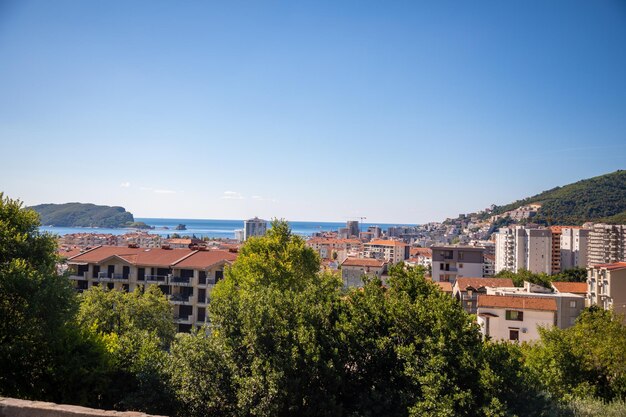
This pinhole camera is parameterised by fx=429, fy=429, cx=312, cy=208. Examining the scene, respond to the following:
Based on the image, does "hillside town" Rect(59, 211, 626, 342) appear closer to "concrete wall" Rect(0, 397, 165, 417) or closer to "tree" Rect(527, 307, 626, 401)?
"tree" Rect(527, 307, 626, 401)

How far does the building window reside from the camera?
33.1 metres

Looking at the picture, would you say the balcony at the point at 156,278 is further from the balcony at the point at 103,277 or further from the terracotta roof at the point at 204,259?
the balcony at the point at 103,277

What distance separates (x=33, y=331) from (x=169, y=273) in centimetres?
2912

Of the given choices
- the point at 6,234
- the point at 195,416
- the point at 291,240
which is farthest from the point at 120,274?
the point at 195,416

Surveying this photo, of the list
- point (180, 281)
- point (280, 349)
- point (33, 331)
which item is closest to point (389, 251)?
point (180, 281)

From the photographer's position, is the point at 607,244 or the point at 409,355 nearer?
the point at 409,355

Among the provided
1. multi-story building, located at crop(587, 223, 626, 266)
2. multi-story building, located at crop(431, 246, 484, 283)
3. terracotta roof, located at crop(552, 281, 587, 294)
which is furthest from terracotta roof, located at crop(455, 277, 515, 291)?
multi-story building, located at crop(587, 223, 626, 266)

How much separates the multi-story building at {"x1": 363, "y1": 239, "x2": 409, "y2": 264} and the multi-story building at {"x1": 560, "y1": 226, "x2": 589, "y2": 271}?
4121 centimetres

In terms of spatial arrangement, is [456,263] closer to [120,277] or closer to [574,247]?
[120,277]

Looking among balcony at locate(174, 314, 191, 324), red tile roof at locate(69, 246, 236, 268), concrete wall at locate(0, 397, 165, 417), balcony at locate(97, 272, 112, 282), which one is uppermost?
concrete wall at locate(0, 397, 165, 417)

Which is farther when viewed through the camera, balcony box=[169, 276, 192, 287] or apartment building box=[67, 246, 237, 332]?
balcony box=[169, 276, 192, 287]

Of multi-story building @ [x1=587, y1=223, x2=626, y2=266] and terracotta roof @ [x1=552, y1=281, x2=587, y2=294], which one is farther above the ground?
multi-story building @ [x1=587, y1=223, x2=626, y2=266]

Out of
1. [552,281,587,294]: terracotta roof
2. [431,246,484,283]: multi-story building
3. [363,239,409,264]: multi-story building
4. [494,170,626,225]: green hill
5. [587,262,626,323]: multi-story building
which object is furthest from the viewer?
[494,170,626,225]: green hill

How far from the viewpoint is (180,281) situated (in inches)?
1522
